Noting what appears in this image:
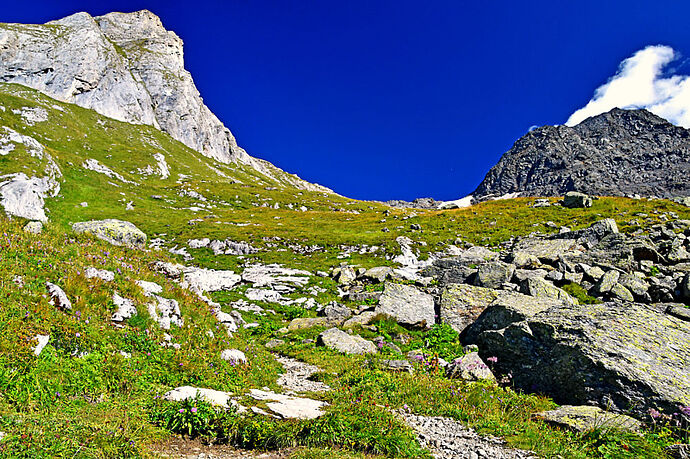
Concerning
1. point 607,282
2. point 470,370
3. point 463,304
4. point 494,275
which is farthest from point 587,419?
point 494,275

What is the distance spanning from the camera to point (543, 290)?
1706 cm

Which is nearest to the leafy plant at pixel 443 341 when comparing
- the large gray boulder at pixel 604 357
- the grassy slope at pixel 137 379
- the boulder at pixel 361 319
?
the grassy slope at pixel 137 379

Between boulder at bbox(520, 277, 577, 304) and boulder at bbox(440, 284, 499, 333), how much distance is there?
70.4 inches

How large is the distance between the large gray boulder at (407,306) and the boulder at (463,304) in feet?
2.98

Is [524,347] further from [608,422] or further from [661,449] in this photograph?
[661,449]

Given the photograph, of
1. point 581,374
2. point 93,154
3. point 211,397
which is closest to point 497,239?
point 581,374

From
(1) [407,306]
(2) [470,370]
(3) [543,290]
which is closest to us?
(2) [470,370]

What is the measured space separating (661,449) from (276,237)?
1677 inches

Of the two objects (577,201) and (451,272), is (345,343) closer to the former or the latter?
(451,272)

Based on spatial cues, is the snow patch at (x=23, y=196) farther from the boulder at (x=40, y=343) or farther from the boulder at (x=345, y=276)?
the boulder at (x=40, y=343)

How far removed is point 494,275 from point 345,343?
11806 millimetres

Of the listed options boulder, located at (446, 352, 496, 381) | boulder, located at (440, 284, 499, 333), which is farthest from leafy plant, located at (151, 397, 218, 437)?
boulder, located at (440, 284, 499, 333)

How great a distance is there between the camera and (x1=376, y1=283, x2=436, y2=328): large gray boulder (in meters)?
17.5

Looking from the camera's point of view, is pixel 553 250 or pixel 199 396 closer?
pixel 199 396
